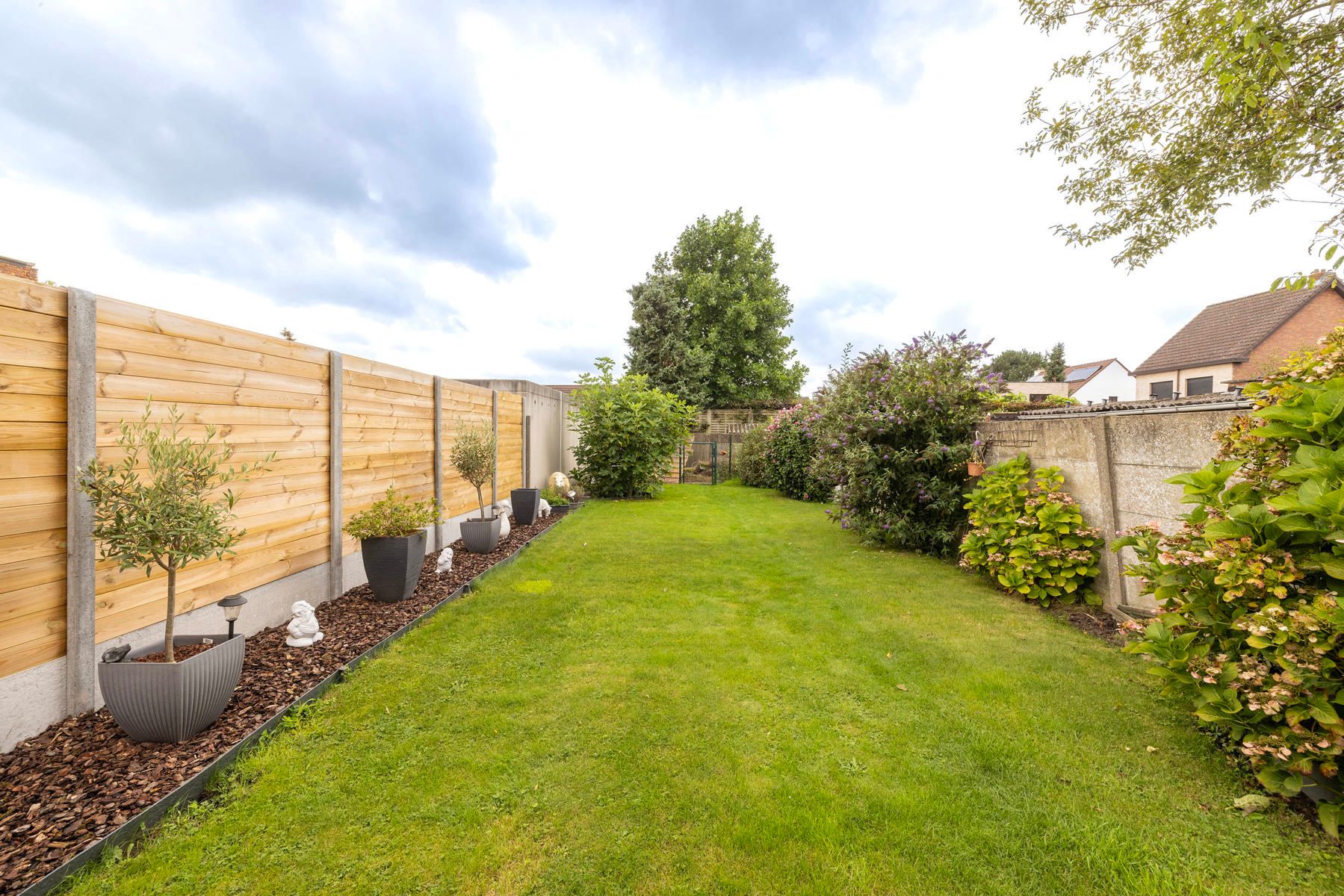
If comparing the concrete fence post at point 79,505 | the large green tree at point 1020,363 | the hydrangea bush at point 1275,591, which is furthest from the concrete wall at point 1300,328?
the concrete fence post at point 79,505

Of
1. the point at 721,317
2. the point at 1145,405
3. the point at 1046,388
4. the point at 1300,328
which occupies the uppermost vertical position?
the point at 721,317

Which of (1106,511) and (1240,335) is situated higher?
(1240,335)

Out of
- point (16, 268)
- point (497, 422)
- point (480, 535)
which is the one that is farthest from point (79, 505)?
point (16, 268)

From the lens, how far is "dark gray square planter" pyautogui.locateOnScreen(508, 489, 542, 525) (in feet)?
25.4

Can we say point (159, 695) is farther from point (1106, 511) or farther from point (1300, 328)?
point (1300, 328)

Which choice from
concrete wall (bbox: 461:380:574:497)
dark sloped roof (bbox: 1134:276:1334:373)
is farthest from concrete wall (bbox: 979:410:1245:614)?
dark sloped roof (bbox: 1134:276:1334:373)

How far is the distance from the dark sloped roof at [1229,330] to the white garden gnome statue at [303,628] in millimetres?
26872

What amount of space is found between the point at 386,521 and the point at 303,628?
1.07 meters

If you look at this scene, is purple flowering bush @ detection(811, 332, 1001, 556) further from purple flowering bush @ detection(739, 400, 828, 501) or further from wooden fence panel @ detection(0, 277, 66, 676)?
wooden fence panel @ detection(0, 277, 66, 676)

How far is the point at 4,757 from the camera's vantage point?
1.89m

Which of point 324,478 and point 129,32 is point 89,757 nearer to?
point 324,478

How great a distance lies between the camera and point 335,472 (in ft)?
13.0

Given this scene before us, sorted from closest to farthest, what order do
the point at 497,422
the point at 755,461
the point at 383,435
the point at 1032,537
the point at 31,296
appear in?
the point at 31,296 → the point at 1032,537 → the point at 383,435 → the point at 497,422 → the point at 755,461

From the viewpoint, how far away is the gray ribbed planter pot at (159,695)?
6.64 ft
